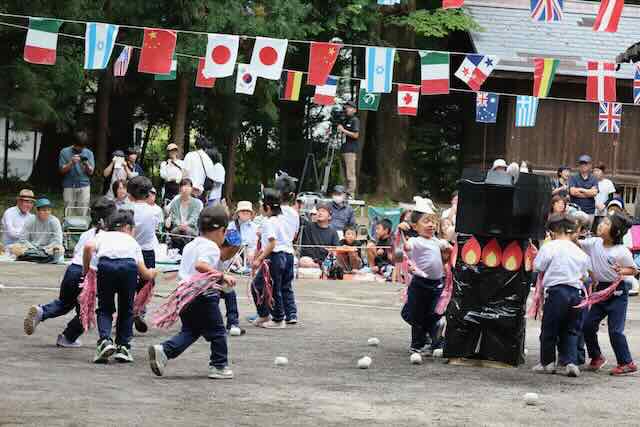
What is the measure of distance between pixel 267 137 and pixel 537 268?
21.3m

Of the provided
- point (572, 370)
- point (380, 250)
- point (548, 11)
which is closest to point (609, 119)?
point (548, 11)

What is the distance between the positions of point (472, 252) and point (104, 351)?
138 inches

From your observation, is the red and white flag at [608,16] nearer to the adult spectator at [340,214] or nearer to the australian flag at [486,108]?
the adult spectator at [340,214]

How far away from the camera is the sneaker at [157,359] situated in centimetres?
934

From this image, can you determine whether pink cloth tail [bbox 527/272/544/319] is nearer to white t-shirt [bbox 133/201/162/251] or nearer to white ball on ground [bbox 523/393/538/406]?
white ball on ground [bbox 523/393/538/406]

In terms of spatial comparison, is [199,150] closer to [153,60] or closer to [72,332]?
[153,60]

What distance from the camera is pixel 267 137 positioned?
31.7 meters

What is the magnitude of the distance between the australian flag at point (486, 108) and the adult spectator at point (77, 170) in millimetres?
8896

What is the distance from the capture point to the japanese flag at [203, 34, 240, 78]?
66.8 feet

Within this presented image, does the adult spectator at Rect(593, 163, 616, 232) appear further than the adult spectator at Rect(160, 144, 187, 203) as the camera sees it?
Yes

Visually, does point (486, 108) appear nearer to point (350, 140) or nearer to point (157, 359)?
point (350, 140)

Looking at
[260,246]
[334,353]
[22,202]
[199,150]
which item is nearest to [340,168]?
[199,150]

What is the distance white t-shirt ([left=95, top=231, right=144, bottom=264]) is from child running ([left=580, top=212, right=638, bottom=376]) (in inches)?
167

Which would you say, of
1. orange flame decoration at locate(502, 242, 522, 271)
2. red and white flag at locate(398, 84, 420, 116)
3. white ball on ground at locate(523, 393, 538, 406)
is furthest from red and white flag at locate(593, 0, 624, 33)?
white ball on ground at locate(523, 393, 538, 406)
